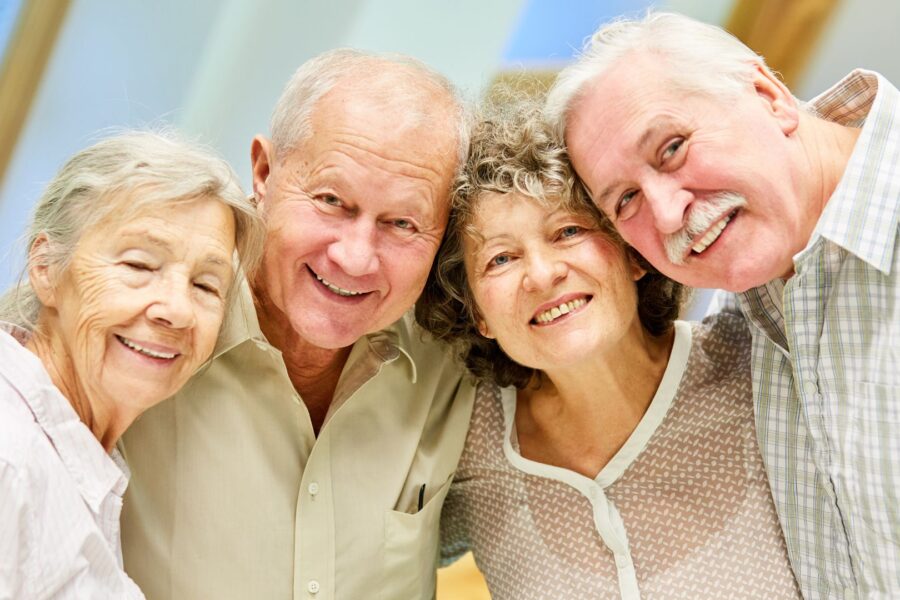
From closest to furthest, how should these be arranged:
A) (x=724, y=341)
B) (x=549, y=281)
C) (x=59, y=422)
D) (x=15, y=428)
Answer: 1. (x=15, y=428)
2. (x=59, y=422)
3. (x=549, y=281)
4. (x=724, y=341)

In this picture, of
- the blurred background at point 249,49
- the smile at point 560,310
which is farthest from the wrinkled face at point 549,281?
the blurred background at point 249,49

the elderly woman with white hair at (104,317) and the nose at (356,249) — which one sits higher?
the nose at (356,249)

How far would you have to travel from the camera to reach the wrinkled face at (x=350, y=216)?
74.9 inches

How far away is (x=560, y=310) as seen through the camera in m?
1.93

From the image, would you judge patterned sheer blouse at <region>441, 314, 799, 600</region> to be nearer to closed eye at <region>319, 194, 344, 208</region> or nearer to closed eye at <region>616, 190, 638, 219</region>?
closed eye at <region>616, 190, 638, 219</region>

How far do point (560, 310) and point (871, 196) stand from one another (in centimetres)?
62

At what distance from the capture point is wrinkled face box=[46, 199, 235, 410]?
5.19 feet

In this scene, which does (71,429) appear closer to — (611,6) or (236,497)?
(236,497)

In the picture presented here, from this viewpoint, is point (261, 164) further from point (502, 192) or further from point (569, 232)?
point (569, 232)

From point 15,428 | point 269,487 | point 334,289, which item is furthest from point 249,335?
point 15,428

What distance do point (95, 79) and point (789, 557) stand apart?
265cm

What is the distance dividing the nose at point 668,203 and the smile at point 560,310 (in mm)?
231

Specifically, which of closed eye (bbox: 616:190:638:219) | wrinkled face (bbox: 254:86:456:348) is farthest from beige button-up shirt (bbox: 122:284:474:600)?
closed eye (bbox: 616:190:638:219)

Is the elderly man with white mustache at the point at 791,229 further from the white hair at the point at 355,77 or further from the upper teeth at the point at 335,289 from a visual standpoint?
the upper teeth at the point at 335,289
